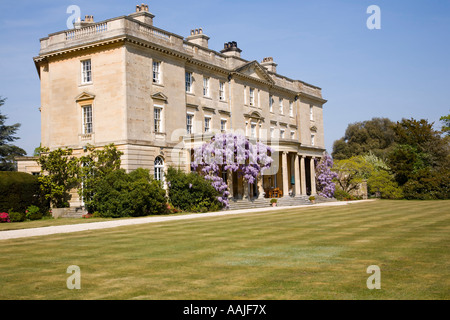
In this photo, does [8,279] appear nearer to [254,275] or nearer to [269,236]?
[254,275]

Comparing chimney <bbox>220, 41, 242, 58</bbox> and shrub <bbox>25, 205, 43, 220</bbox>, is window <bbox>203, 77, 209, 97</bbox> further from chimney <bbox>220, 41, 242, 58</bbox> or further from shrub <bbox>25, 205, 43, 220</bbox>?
shrub <bbox>25, 205, 43, 220</bbox>

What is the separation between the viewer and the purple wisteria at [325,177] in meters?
47.8

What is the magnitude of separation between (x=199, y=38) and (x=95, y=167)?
1576 centimetres

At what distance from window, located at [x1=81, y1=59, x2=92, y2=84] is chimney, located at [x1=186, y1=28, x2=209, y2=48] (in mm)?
10948

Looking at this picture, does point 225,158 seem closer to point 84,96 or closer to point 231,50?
point 84,96

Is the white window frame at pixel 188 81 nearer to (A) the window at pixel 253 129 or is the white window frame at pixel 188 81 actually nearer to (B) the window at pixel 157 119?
(B) the window at pixel 157 119

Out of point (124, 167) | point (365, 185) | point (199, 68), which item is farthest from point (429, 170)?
point (124, 167)

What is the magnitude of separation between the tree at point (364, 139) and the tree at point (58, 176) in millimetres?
53304

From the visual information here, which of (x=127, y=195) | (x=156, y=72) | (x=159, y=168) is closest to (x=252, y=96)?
(x=156, y=72)

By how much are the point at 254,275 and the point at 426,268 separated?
3.15 meters

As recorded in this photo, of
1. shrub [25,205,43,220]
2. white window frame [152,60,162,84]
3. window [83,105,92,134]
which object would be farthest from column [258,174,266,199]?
shrub [25,205,43,220]

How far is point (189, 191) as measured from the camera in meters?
29.9

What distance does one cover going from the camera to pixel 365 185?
48094mm
